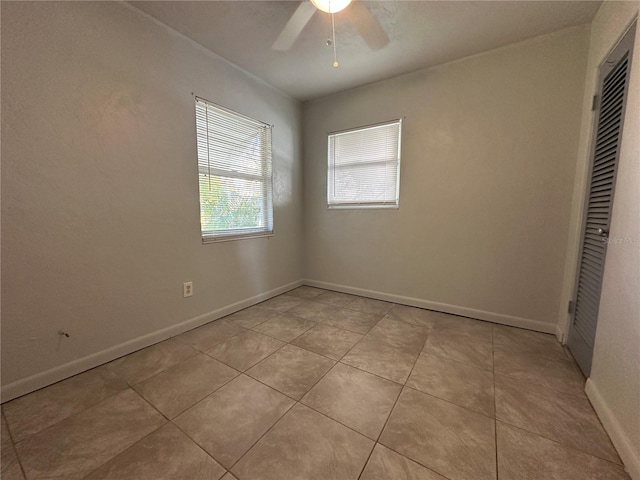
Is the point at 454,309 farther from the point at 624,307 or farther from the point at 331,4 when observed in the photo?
the point at 331,4

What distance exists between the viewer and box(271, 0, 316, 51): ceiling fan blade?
166 centimetres

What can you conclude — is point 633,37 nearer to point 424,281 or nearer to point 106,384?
point 424,281

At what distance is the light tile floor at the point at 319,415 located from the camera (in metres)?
1.00

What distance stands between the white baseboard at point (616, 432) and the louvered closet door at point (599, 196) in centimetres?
21

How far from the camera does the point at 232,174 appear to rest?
8.04 feet

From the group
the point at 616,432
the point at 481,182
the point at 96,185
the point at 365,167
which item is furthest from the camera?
the point at 365,167

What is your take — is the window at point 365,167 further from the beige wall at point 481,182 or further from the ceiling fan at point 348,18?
the ceiling fan at point 348,18

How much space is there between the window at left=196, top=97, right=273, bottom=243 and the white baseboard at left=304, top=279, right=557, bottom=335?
4.08ft

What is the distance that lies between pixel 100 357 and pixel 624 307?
295 cm

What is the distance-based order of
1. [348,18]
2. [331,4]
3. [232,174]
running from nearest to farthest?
[331,4] < [348,18] < [232,174]

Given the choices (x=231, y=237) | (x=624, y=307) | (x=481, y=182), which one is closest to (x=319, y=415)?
(x=624, y=307)

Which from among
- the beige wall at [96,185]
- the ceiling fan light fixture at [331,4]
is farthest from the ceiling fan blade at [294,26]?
the beige wall at [96,185]

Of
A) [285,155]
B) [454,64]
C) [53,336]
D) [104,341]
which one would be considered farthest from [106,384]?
[454,64]

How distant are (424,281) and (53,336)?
294cm
